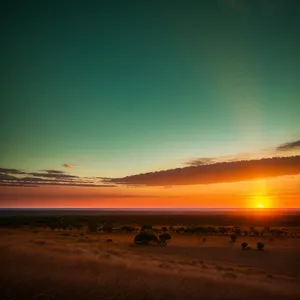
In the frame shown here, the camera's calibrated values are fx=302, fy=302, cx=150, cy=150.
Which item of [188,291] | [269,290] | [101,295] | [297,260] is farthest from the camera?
[297,260]

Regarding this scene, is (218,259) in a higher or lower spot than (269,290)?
lower

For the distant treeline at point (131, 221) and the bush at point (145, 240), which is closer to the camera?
the bush at point (145, 240)

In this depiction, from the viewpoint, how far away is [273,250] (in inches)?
1593

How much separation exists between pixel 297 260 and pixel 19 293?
32105mm

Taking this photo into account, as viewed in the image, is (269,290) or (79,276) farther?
(269,290)

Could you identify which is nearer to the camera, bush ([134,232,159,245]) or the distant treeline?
bush ([134,232,159,245])

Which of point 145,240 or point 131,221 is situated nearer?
point 145,240

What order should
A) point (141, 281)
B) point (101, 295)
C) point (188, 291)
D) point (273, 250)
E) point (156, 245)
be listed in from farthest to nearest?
point (156, 245)
point (273, 250)
point (141, 281)
point (188, 291)
point (101, 295)

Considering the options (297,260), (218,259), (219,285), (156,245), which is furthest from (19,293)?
(156,245)

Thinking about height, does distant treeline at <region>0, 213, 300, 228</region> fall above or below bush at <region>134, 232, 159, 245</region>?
below

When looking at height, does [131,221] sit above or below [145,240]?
below

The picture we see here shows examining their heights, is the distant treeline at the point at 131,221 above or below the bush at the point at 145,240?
below

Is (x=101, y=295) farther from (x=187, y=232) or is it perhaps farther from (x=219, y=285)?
(x=187, y=232)

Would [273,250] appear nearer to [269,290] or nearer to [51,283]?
[269,290]
